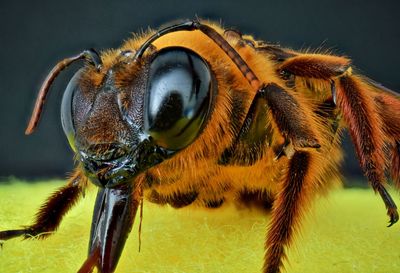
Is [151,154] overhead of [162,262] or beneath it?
overhead

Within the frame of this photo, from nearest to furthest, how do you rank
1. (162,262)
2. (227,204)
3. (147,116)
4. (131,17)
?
(147,116) < (162,262) < (227,204) < (131,17)

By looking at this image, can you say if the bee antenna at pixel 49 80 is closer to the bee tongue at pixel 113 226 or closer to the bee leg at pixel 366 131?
the bee tongue at pixel 113 226

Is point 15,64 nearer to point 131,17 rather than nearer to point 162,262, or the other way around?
point 131,17

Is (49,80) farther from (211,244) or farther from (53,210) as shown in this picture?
(211,244)

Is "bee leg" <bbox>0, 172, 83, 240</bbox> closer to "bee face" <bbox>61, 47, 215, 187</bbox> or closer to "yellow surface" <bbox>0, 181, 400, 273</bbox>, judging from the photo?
"yellow surface" <bbox>0, 181, 400, 273</bbox>

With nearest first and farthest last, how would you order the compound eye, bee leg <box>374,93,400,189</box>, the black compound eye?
the black compound eye < the compound eye < bee leg <box>374,93,400,189</box>

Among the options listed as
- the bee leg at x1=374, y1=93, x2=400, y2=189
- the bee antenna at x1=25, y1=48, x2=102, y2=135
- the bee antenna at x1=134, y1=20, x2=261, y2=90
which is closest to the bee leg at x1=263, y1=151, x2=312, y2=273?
the bee antenna at x1=134, y1=20, x2=261, y2=90

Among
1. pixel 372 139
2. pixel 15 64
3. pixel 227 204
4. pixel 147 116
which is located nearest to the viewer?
pixel 147 116

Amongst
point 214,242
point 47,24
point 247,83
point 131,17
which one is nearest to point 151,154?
point 247,83
